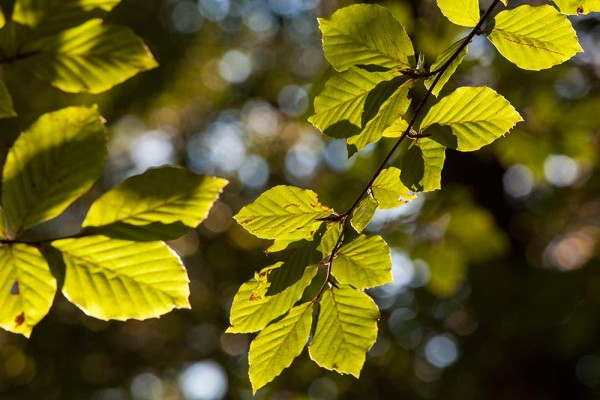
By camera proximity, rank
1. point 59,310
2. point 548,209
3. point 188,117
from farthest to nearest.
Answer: point 188,117 → point 59,310 → point 548,209

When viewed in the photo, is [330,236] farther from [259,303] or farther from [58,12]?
[58,12]

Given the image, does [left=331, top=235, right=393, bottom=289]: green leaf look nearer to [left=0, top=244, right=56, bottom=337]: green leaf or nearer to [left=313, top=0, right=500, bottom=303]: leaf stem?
[left=313, top=0, right=500, bottom=303]: leaf stem

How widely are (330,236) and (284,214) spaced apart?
69mm

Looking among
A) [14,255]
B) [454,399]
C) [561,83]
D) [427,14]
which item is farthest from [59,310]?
[14,255]

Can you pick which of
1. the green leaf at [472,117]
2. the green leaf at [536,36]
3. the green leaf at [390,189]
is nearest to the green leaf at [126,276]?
the green leaf at [390,189]

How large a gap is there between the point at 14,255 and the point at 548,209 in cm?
301

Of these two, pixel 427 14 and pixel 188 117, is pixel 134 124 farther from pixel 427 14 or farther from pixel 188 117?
pixel 427 14

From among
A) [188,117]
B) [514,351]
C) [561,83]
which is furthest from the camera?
[188,117]

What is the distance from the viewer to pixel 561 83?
3.04 metres

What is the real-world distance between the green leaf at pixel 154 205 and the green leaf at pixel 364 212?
7.2 inches

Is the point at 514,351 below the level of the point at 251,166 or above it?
above

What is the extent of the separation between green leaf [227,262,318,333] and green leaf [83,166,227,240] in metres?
0.12

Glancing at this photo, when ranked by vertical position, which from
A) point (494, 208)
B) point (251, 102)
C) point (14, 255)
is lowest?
point (251, 102)

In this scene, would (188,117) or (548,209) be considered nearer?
(548,209)
